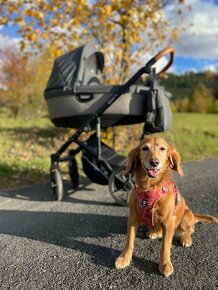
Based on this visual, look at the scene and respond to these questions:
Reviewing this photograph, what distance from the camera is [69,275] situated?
2520mm

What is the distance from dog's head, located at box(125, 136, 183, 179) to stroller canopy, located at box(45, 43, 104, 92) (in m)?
1.58

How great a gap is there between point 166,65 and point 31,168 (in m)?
3.05

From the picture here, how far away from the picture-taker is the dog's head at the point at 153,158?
2688 millimetres

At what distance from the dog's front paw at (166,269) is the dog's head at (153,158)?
28.1 inches

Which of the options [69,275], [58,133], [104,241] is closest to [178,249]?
[104,241]

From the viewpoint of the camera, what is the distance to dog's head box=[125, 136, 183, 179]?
8.82 ft

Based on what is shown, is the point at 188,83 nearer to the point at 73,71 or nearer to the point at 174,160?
the point at 73,71

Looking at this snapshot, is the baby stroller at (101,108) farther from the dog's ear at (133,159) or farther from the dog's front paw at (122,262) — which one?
the dog's front paw at (122,262)

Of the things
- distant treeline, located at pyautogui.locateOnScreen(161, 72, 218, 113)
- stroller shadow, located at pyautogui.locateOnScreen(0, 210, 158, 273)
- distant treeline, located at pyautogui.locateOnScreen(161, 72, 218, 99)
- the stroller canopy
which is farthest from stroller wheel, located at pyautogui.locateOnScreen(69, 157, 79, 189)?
distant treeline, located at pyautogui.locateOnScreen(161, 72, 218, 99)

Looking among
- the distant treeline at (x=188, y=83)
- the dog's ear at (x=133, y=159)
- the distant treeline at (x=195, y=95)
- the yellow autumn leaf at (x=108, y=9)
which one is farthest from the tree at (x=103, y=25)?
the distant treeline at (x=188, y=83)

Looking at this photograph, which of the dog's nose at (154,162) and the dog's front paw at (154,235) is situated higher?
the dog's nose at (154,162)

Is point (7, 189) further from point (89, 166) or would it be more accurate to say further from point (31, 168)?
point (89, 166)

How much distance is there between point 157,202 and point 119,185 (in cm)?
151

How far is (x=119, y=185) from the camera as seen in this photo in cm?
412
